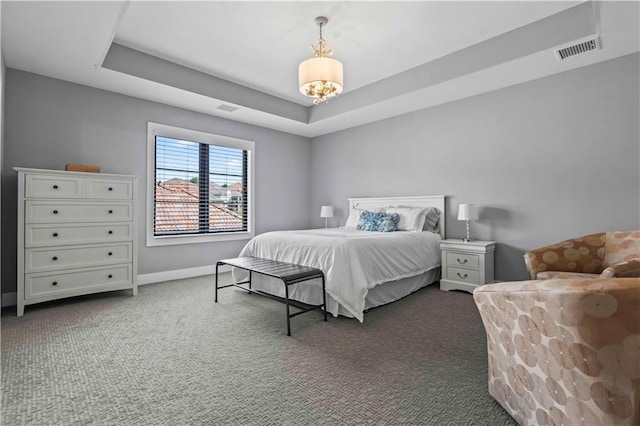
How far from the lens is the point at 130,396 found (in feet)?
5.73

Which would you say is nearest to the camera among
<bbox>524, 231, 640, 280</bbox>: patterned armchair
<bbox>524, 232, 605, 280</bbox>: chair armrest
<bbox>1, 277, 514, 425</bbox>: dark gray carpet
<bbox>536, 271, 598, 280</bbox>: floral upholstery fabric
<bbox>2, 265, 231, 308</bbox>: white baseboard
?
<bbox>1, 277, 514, 425</bbox>: dark gray carpet

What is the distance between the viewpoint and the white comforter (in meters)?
2.90

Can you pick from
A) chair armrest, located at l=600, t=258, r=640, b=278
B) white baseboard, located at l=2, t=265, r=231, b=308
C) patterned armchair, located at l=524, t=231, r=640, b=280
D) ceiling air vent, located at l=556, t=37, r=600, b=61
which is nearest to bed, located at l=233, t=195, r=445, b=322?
white baseboard, located at l=2, t=265, r=231, b=308

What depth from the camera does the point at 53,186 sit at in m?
3.24

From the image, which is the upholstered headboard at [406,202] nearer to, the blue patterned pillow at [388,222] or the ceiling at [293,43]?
the blue patterned pillow at [388,222]

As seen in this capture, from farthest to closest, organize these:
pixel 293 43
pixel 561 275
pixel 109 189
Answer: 1. pixel 109 189
2. pixel 293 43
3. pixel 561 275

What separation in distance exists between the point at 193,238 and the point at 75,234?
160 centimetres

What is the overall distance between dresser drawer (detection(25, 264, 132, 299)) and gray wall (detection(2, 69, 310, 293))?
0.56 m

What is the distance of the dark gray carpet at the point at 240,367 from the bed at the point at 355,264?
0.67ft

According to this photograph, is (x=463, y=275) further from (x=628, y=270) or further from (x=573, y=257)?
(x=628, y=270)

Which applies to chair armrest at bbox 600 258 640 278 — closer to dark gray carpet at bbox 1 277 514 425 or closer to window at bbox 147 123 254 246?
dark gray carpet at bbox 1 277 514 425

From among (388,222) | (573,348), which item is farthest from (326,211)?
(573,348)

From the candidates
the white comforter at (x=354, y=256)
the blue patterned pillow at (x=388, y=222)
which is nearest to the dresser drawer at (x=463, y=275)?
the white comforter at (x=354, y=256)

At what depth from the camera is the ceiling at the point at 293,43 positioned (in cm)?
280
